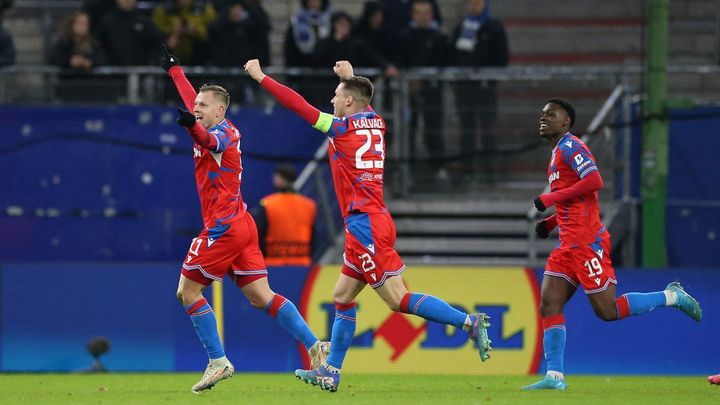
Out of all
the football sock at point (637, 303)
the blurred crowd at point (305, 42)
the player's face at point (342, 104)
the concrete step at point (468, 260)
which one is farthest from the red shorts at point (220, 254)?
the blurred crowd at point (305, 42)

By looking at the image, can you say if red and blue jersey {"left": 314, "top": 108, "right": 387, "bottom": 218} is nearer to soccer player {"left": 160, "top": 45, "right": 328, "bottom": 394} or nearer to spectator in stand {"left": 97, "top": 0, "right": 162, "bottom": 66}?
soccer player {"left": 160, "top": 45, "right": 328, "bottom": 394}

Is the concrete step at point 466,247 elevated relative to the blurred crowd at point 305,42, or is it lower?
lower

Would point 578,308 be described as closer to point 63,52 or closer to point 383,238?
point 383,238

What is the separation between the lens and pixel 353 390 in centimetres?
1221

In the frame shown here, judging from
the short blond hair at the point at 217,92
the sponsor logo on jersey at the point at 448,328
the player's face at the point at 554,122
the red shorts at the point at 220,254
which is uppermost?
the short blond hair at the point at 217,92

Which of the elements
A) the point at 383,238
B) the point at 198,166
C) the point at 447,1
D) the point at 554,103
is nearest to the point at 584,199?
the point at 554,103

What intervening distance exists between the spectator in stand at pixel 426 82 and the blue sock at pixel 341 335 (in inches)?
226

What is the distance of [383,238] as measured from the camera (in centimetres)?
1140

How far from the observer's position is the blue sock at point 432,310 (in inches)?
448

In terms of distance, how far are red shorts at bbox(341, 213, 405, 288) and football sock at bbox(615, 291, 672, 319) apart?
197 cm

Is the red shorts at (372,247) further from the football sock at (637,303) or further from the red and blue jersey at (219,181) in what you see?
the football sock at (637,303)

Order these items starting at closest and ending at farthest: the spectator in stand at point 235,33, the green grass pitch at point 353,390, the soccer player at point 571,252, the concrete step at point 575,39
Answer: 1. the green grass pitch at point 353,390
2. the soccer player at point 571,252
3. the spectator in stand at point 235,33
4. the concrete step at point 575,39

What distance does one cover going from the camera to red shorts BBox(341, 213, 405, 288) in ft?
37.3

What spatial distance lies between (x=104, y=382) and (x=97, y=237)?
13.4 ft
